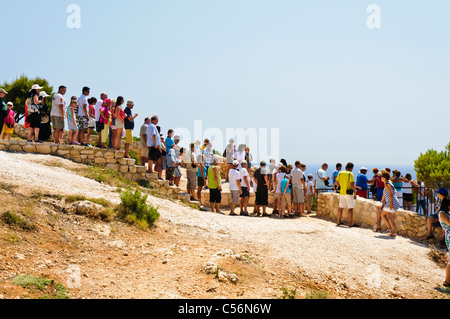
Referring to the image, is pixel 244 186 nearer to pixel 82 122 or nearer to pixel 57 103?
pixel 82 122

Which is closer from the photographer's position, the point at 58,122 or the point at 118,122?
the point at 58,122

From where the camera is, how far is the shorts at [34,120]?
13086 millimetres

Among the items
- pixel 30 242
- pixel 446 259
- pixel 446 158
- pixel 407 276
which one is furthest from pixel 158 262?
pixel 446 158

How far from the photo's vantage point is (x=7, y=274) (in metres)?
6.16

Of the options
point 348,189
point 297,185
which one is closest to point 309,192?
point 297,185

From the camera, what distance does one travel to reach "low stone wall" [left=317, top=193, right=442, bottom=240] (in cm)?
1237

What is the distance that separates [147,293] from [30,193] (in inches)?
173

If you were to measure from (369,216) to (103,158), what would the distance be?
892 centimetres

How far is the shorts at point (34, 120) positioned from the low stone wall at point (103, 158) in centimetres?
61

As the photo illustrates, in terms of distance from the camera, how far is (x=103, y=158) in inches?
540

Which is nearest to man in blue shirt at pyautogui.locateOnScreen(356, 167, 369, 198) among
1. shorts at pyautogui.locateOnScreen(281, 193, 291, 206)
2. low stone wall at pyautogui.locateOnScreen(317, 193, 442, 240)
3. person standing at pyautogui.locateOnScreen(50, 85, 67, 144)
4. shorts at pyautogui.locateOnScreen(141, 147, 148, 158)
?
low stone wall at pyautogui.locateOnScreen(317, 193, 442, 240)

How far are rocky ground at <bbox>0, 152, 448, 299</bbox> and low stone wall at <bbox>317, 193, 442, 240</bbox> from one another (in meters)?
0.67

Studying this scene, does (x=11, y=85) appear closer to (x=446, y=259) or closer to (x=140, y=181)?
(x=140, y=181)

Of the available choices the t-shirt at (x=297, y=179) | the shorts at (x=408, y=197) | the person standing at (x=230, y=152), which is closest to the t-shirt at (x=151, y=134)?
the person standing at (x=230, y=152)
